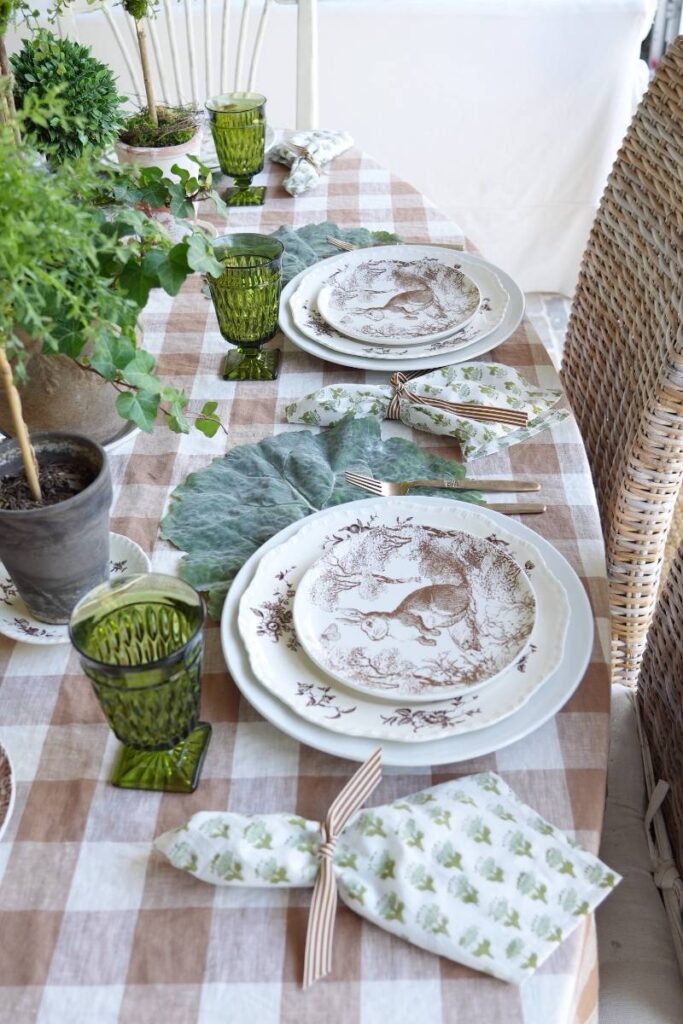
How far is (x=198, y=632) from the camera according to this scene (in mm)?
689

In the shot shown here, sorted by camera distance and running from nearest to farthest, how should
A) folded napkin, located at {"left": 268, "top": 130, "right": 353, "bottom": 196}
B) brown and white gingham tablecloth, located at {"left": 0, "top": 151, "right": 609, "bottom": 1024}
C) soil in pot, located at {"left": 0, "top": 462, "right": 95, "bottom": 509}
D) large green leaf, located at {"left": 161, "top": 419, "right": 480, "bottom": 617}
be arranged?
brown and white gingham tablecloth, located at {"left": 0, "top": 151, "right": 609, "bottom": 1024} < soil in pot, located at {"left": 0, "top": 462, "right": 95, "bottom": 509} < large green leaf, located at {"left": 161, "top": 419, "right": 480, "bottom": 617} < folded napkin, located at {"left": 268, "top": 130, "right": 353, "bottom": 196}

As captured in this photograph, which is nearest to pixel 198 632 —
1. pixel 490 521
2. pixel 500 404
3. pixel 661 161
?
pixel 490 521

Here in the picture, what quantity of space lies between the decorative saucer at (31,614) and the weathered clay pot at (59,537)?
0.04ft

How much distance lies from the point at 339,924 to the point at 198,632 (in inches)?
8.4

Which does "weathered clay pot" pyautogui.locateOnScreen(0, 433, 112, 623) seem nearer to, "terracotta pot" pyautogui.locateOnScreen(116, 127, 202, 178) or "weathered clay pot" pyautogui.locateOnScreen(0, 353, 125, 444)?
"weathered clay pot" pyautogui.locateOnScreen(0, 353, 125, 444)

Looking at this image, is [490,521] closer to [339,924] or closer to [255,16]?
[339,924]

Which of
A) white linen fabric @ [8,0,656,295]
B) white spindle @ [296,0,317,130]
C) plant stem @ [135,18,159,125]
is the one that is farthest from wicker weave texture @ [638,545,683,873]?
white linen fabric @ [8,0,656,295]

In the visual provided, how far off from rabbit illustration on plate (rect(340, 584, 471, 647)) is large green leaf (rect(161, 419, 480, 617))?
0.13 metres

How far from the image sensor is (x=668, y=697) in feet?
3.26

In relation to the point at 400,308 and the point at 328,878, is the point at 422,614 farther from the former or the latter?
the point at 400,308

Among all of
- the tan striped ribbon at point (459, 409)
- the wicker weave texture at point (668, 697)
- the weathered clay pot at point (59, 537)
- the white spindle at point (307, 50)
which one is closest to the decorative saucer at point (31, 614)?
the weathered clay pot at point (59, 537)

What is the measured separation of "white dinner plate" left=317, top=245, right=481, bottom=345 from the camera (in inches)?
47.1

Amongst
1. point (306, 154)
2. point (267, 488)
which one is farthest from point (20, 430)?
point (306, 154)

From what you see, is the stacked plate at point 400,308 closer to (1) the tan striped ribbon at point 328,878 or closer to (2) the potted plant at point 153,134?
(2) the potted plant at point 153,134
